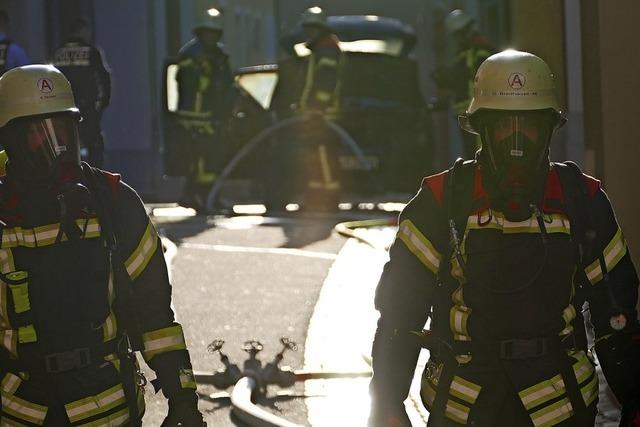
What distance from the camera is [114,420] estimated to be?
475cm

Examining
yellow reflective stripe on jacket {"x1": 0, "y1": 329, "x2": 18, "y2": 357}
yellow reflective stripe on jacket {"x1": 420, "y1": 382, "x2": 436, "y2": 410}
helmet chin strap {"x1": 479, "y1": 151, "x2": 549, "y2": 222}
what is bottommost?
yellow reflective stripe on jacket {"x1": 420, "y1": 382, "x2": 436, "y2": 410}

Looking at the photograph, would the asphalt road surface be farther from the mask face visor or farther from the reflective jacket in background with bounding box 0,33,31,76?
the mask face visor

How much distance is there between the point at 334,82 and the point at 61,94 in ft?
46.1

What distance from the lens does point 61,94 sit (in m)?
4.91

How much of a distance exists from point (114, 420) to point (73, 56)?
13.0 meters

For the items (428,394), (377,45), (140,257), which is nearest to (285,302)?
(140,257)

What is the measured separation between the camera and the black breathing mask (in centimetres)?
463

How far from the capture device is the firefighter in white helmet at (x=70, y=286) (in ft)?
15.6

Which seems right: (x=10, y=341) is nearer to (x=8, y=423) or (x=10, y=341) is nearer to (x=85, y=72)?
(x=8, y=423)

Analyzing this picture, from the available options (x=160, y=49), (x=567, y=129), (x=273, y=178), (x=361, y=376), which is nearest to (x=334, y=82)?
(x=273, y=178)

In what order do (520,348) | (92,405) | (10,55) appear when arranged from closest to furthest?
(520,348) → (92,405) → (10,55)

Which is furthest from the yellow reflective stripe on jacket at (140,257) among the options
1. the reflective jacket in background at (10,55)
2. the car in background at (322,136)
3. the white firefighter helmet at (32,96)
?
the car in background at (322,136)

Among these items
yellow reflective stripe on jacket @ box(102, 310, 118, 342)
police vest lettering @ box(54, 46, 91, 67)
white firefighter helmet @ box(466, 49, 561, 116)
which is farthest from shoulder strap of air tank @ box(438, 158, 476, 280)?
police vest lettering @ box(54, 46, 91, 67)

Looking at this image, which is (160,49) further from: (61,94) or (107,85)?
(61,94)
